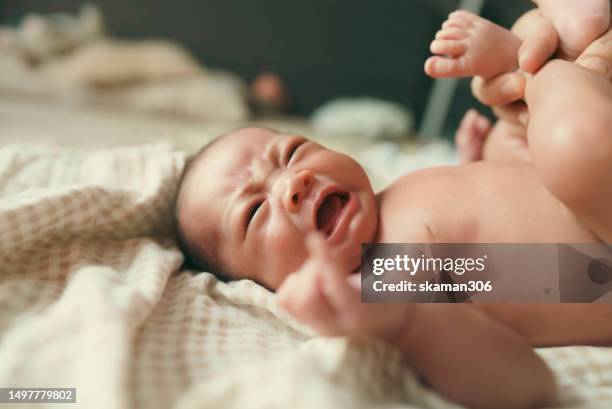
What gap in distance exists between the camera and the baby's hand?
490 mm

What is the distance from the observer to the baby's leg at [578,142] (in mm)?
577

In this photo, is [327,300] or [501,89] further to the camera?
[501,89]

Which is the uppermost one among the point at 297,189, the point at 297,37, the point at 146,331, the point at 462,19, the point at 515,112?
Result: the point at 462,19

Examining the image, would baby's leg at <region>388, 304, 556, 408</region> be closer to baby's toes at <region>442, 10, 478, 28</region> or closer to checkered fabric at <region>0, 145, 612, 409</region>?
checkered fabric at <region>0, 145, 612, 409</region>

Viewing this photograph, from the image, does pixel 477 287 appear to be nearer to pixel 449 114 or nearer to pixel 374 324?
pixel 374 324

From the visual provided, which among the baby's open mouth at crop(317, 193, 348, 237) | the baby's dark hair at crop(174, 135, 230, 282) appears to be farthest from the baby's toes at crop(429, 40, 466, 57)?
the baby's dark hair at crop(174, 135, 230, 282)

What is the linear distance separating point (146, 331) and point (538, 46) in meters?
0.60

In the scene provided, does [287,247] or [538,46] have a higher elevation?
[538,46]

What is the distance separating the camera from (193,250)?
0.86m

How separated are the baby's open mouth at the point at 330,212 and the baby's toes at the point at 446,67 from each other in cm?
22

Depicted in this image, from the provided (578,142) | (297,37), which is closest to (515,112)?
(578,142)

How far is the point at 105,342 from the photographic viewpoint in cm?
56

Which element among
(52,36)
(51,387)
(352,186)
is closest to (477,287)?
(352,186)

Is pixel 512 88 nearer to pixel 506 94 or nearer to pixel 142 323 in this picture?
pixel 506 94
